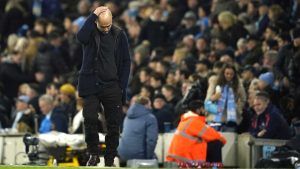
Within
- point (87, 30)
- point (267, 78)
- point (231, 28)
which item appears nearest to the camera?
point (87, 30)

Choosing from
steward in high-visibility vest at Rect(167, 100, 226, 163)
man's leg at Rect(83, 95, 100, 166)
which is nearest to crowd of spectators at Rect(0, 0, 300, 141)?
steward in high-visibility vest at Rect(167, 100, 226, 163)

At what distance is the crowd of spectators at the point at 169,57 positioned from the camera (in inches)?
862

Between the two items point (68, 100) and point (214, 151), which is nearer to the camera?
point (214, 151)

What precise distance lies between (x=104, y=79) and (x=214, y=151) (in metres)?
3.98

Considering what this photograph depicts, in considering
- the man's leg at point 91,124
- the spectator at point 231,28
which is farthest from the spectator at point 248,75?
the man's leg at point 91,124

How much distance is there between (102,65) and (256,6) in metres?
10.9

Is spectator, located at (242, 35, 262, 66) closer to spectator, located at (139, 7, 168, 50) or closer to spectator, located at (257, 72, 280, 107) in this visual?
spectator, located at (257, 72, 280, 107)

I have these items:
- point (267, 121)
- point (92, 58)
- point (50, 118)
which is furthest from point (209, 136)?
point (50, 118)

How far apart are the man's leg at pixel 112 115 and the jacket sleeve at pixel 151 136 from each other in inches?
169

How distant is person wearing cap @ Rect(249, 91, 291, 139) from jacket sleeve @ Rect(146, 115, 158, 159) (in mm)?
1655

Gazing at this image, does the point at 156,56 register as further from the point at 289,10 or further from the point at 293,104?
the point at 293,104

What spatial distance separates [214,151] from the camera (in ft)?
65.4

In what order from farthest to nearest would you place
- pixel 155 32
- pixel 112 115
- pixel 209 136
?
1. pixel 155 32
2. pixel 209 136
3. pixel 112 115

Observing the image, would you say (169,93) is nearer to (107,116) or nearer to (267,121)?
(267,121)
